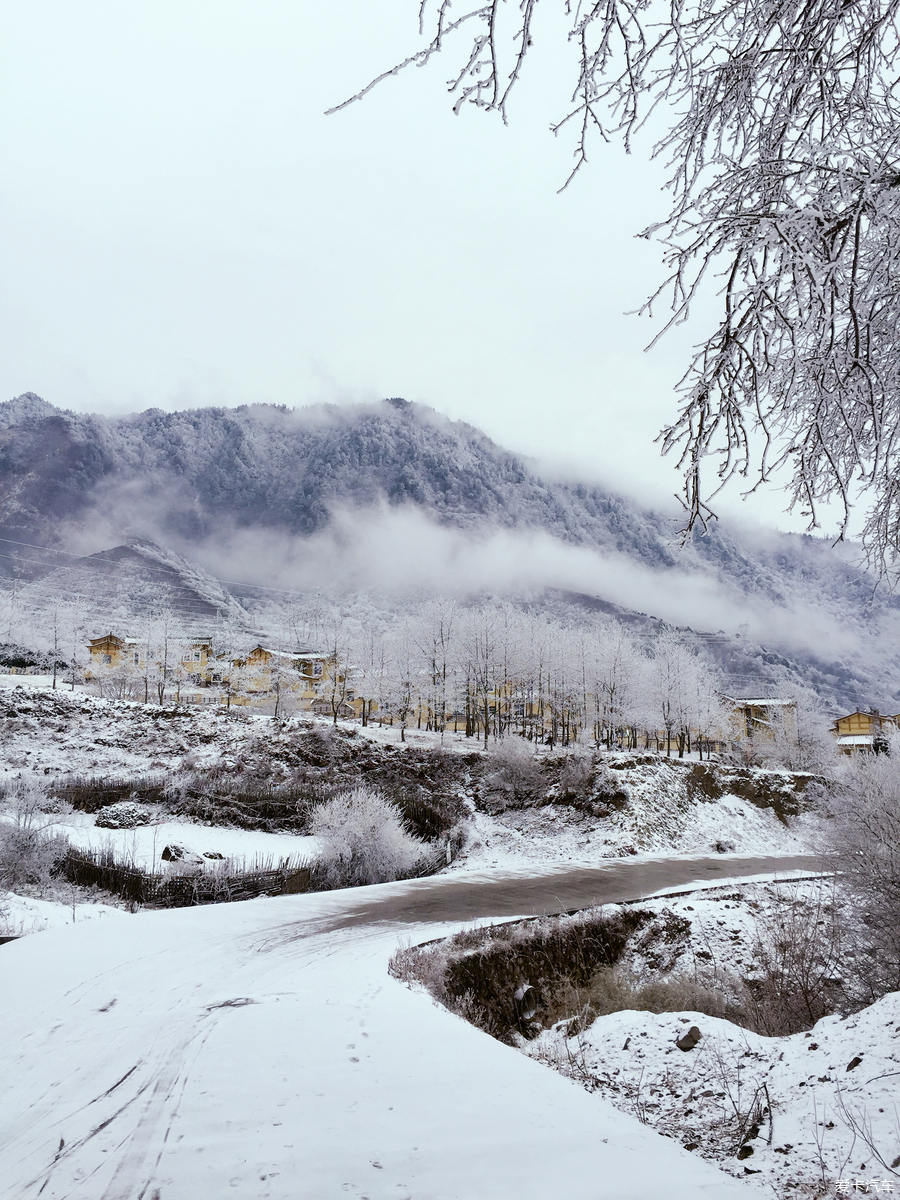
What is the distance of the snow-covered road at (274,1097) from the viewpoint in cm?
334

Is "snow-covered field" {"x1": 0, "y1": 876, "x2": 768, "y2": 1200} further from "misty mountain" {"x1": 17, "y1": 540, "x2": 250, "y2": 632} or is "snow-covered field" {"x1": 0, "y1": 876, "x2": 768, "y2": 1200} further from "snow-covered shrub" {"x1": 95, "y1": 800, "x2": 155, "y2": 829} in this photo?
"misty mountain" {"x1": 17, "y1": 540, "x2": 250, "y2": 632}

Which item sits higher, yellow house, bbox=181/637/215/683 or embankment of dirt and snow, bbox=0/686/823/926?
yellow house, bbox=181/637/215/683

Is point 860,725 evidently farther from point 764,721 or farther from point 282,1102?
point 282,1102

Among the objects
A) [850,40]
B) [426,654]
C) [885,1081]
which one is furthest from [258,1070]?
[426,654]

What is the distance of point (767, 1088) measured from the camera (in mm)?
5105

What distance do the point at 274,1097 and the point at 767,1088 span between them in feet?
12.3

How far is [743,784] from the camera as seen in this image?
119 ft

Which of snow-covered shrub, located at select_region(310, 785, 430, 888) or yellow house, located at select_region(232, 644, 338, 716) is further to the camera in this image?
yellow house, located at select_region(232, 644, 338, 716)

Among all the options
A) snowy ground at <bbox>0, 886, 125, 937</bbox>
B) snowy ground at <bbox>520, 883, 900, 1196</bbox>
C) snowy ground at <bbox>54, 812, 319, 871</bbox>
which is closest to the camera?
snowy ground at <bbox>520, 883, 900, 1196</bbox>

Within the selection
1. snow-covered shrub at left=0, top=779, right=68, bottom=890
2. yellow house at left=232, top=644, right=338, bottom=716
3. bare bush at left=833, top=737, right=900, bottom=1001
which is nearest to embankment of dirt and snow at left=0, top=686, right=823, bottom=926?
snow-covered shrub at left=0, top=779, right=68, bottom=890

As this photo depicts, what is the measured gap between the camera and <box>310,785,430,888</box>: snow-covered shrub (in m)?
A: 19.2

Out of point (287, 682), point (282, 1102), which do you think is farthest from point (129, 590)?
point (282, 1102)

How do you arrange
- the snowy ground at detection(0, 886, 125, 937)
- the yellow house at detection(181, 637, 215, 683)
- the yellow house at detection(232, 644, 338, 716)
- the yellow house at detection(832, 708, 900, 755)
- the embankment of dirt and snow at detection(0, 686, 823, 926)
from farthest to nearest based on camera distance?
the yellow house at detection(832, 708, 900, 755) → the yellow house at detection(181, 637, 215, 683) → the yellow house at detection(232, 644, 338, 716) → the embankment of dirt and snow at detection(0, 686, 823, 926) → the snowy ground at detection(0, 886, 125, 937)

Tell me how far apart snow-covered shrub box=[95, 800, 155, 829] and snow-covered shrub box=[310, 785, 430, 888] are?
7260mm
